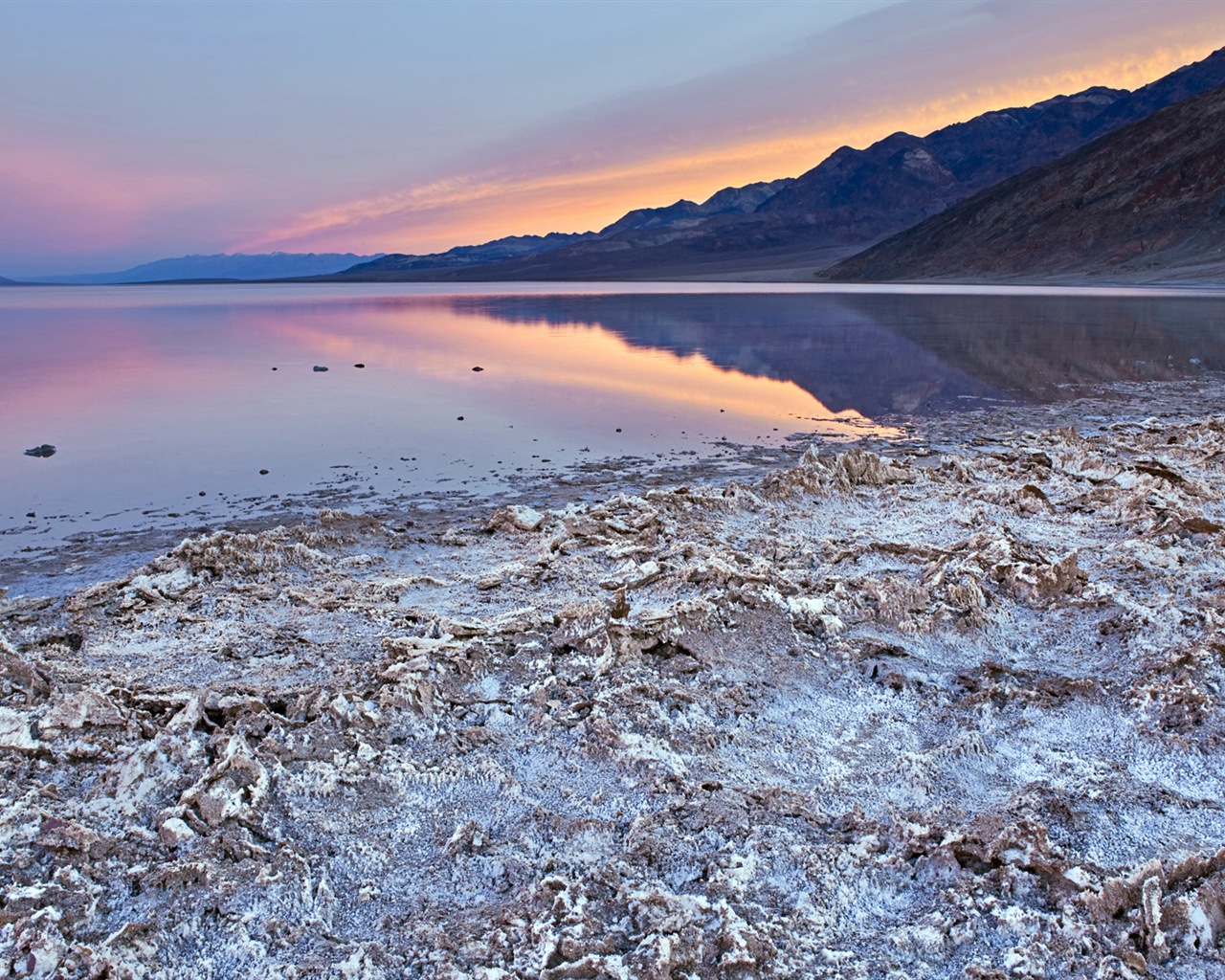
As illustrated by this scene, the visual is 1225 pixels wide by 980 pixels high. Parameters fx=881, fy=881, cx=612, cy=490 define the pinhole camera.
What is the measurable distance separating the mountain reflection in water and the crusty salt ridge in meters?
6.65

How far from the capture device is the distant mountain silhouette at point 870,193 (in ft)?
398

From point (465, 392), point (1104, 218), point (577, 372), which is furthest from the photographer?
point (1104, 218)

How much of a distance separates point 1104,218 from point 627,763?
72211 millimetres

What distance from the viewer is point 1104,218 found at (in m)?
62.6

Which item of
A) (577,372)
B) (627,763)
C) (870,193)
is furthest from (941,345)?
(870,193)

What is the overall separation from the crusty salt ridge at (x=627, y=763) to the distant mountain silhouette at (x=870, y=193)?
107 m

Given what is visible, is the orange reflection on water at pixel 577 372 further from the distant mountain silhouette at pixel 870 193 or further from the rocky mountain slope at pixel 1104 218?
the distant mountain silhouette at pixel 870 193

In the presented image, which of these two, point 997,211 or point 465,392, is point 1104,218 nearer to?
point 997,211

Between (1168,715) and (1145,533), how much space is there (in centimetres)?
216

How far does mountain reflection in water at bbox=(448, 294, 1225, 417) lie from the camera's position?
11862 millimetres

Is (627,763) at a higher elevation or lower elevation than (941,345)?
lower

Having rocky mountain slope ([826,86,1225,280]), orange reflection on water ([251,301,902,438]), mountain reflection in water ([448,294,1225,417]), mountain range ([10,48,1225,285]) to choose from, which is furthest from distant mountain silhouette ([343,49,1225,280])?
orange reflection on water ([251,301,902,438])

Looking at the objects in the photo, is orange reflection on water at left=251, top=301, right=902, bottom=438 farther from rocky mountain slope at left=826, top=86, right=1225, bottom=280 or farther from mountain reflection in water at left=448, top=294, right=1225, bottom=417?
rocky mountain slope at left=826, top=86, right=1225, bottom=280

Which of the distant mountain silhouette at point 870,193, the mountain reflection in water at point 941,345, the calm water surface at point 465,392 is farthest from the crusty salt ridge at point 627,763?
the distant mountain silhouette at point 870,193
